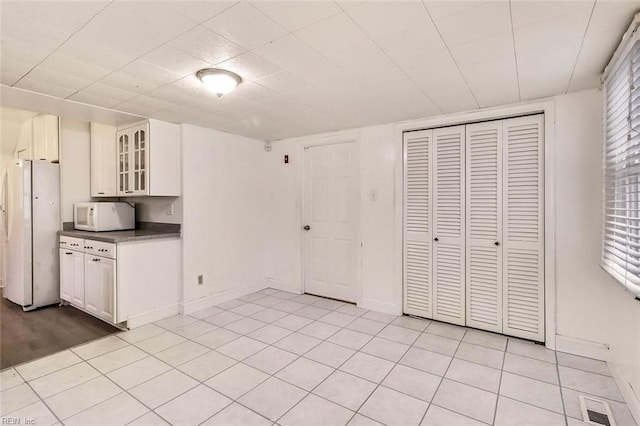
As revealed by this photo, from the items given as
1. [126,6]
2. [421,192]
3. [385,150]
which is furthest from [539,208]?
[126,6]

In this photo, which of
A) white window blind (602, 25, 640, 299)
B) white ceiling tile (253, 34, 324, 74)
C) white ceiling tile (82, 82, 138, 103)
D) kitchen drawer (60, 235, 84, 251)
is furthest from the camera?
kitchen drawer (60, 235, 84, 251)

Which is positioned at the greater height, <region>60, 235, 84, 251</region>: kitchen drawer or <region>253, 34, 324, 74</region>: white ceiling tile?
<region>253, 34, 324, 74</region>: white ceiling tile

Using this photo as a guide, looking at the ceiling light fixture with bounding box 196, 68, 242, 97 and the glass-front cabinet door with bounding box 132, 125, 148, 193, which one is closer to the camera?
the ceiling light fixture with bounding box 196, 68, 242, 97

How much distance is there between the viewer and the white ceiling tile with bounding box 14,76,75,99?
7.57ft

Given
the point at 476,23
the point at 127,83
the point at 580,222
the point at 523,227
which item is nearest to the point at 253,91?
the point at 127,83

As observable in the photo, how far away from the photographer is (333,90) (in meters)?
2.56

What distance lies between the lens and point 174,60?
2.02 meters

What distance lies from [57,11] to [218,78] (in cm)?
89

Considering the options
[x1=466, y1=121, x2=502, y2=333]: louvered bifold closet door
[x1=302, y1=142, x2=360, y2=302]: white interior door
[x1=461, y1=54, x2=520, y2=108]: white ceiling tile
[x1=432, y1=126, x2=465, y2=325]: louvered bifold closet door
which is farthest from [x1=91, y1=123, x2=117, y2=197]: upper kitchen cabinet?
[x1=466, y1=121, x2=502, y2=333]: louvered bifold closet door

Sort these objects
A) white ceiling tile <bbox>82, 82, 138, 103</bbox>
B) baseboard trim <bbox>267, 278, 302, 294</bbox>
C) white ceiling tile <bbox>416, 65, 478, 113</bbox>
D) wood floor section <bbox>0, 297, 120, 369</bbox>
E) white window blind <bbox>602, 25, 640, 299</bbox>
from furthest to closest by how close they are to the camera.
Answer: baseboard trim <bbox>267, 278, 302, 294</bbox> → wood floor section <bbox>0, 297, 120, 369</bbox> → white ceiling tile <bbox>82, 82, 138, 103</bbox> → white ceiling tile <bbox>416, 65, 478, 113</bbox> → white window blind <bbox>602, 25, 640, 299</bbox>

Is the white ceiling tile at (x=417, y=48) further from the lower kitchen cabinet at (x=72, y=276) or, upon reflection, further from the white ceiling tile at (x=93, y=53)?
the lower kitchen cabinet at (x=72, y=276)

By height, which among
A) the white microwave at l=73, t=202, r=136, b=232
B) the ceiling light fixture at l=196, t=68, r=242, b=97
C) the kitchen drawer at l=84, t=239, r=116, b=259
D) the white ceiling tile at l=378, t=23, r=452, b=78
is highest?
the white ceiling tile at l=378, t=23, r=452, b=78

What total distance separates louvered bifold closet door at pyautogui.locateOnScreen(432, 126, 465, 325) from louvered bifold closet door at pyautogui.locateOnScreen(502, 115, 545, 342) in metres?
0.39

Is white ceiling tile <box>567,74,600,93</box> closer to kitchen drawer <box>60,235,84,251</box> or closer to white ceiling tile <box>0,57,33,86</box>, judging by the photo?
white ceiling tile <box>0,57,33,86</box>
